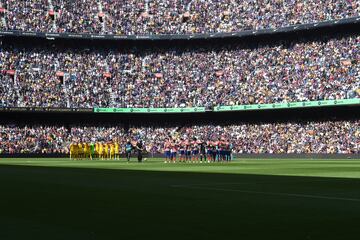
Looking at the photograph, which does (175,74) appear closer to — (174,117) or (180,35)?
(180,35)

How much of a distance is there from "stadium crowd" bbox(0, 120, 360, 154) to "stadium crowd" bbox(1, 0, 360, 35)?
12.8 m

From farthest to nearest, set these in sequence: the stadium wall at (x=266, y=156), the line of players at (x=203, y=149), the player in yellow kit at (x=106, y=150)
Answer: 1. the player in yellow kit at (x=106, y=150)
2. the stadium wall at (x=266, y=156)
3. the line of players at (x=203, y=149)

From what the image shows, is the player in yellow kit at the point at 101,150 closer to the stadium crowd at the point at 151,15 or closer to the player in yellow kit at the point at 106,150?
the player in yellow kit at the point at 106,150

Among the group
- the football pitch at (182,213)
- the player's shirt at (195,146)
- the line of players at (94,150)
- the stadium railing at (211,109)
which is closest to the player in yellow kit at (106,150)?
the line of players at (94,150)

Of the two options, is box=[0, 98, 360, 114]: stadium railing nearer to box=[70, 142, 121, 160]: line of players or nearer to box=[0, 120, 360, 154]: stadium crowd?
box=[0, 120, 360, 154]: stadium crowd

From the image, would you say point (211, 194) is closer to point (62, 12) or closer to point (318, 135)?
point (318, 135)

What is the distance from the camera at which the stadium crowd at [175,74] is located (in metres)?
72.6

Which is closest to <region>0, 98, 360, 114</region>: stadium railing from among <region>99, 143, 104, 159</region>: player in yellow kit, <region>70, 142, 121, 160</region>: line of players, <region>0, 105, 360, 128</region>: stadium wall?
<region>0, 105, 360, 128</region>: stadium wall

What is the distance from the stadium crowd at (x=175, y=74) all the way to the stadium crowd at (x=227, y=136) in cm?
318

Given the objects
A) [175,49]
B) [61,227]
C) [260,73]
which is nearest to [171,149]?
[260,73]

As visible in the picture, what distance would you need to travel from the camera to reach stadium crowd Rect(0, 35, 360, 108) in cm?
7256

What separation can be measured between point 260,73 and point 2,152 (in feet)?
100

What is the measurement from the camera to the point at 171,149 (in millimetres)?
52750

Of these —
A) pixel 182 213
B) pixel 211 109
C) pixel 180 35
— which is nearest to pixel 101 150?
pixel 211 109
